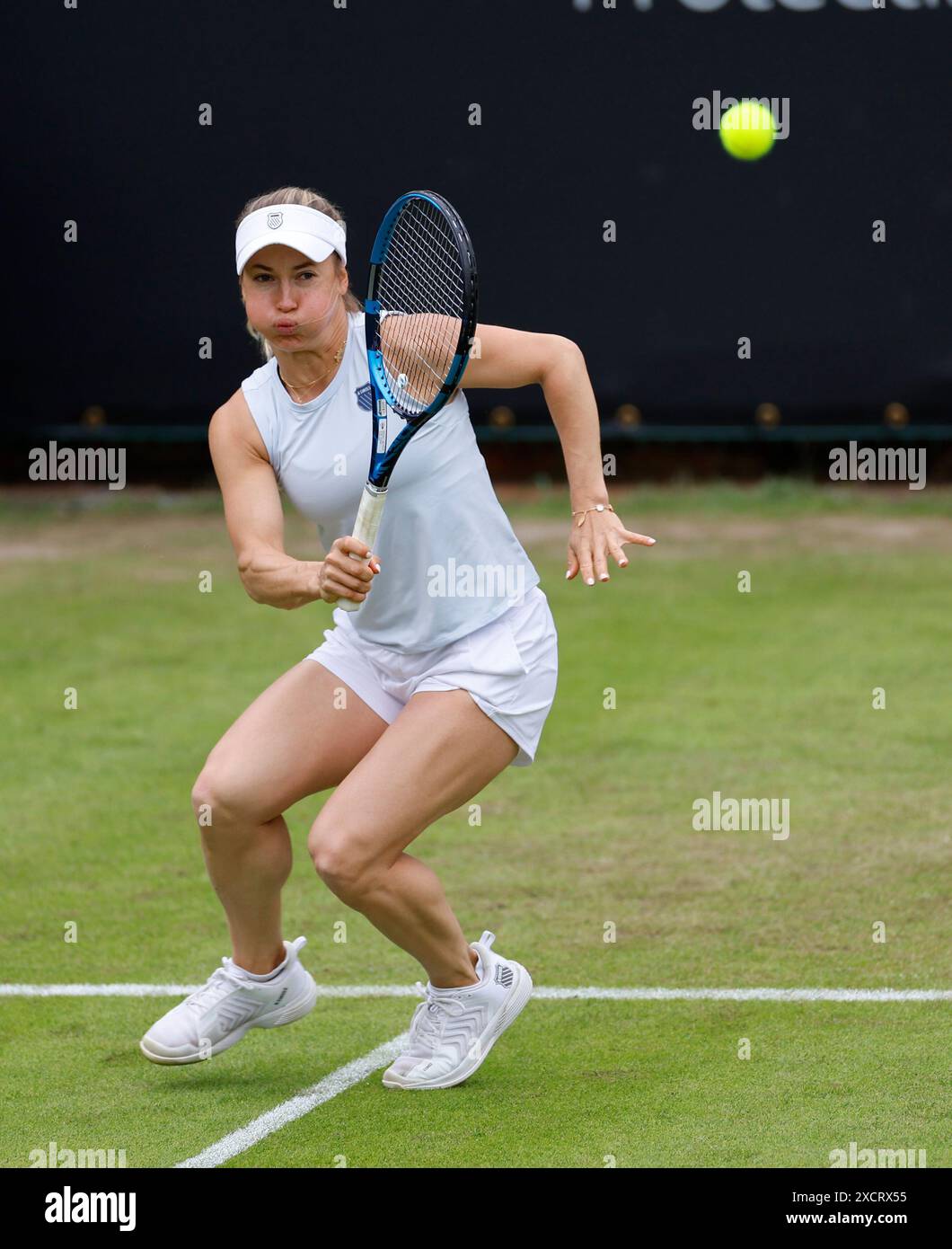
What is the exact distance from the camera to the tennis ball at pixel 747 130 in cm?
→ 1258

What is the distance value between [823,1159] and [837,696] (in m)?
4.81

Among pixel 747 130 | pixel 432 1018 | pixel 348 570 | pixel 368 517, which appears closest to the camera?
pixel 348 570

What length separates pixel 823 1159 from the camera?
3.64 meters

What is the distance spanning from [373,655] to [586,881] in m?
1.80

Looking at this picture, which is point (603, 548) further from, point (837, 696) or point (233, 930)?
point (837, 696)

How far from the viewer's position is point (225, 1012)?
4.29 m

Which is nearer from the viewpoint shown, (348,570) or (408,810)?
(348,570)

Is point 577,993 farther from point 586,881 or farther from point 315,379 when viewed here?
point 315,379

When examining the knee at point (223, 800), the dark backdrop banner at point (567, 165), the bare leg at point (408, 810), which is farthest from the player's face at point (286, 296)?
the dark backdrop banner at point (567, 165)

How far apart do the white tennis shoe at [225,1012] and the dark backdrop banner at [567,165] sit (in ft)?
28.3

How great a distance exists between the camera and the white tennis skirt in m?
4.13

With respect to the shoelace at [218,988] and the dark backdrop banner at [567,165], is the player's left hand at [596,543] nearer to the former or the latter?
the shoelace at [218,988]

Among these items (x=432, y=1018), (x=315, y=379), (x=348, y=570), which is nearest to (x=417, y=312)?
(x=315, y=379)
